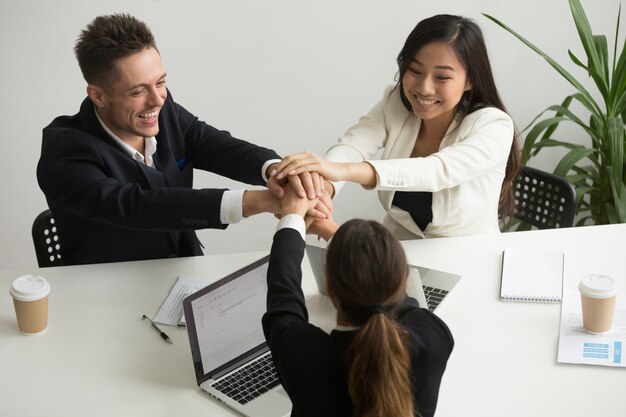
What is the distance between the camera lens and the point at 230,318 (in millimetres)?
1981

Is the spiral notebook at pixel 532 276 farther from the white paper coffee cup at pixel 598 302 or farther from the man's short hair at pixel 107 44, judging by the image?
the man's short hair at pixel 107 44

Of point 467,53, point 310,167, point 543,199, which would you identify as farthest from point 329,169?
point 543,199

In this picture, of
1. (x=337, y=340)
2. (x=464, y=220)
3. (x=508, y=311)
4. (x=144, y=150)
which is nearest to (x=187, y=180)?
(x=144, y=150)

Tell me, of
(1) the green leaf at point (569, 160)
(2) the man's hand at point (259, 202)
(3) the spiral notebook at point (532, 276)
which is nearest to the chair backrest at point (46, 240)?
(2) the man's hand at point (259, 202)

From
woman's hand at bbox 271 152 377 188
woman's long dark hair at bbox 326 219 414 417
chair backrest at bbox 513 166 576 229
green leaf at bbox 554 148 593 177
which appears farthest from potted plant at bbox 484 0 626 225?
woman's long dark hair at bbox 326 219 414 417

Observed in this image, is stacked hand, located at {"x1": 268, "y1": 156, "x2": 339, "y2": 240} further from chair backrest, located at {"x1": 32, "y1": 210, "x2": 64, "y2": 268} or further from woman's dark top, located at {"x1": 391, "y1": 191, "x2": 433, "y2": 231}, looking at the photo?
chair backrest, located at {"x1": 32, "y1": 210, "x2": 64, "y2": 268}

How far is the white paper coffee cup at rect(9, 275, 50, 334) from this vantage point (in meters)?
2.08

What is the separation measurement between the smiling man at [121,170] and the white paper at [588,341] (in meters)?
0.75

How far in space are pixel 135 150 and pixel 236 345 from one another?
0.71 m

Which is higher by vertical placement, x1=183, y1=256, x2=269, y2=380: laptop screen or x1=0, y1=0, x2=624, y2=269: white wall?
x1=0, y1=0, x2=624, y2=269: white wall

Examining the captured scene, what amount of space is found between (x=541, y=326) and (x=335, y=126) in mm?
1908

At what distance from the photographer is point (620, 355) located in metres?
1.97

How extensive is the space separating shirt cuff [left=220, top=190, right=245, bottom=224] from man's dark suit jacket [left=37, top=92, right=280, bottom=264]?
14mm

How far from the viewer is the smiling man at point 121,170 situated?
89.3 inches
